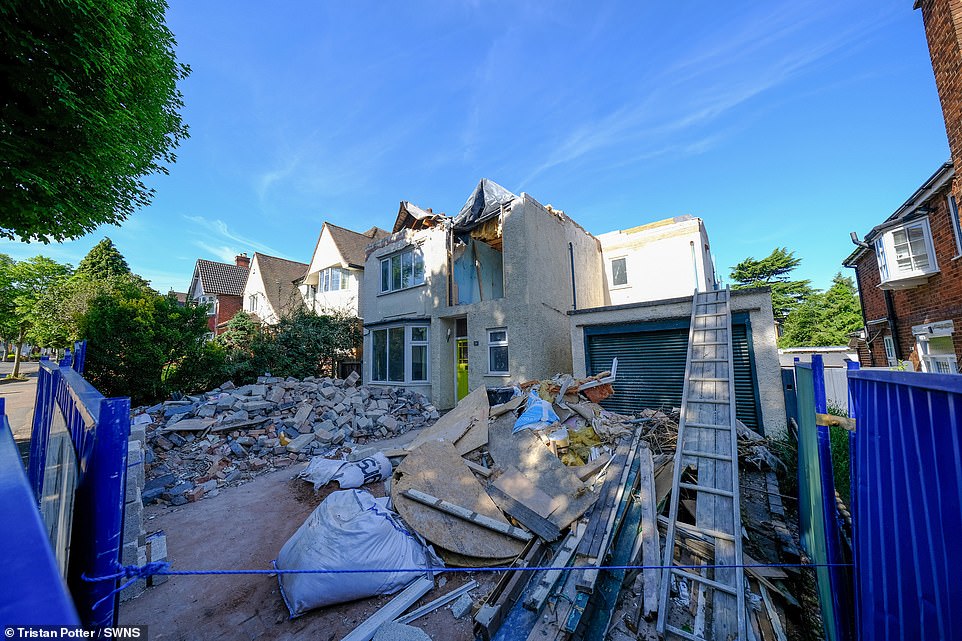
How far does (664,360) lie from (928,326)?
882 cm

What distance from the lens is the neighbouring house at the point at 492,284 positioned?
10.7 metres

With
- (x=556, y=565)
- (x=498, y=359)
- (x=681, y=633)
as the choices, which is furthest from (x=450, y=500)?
(x=498, y=359)

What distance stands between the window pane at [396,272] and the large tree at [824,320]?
34.2m

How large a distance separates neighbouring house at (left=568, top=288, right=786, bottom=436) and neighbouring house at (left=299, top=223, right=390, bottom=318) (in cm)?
1308

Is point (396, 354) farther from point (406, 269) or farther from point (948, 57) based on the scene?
point (948, 57)

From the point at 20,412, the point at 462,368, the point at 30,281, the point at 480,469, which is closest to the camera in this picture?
the point at 480,469

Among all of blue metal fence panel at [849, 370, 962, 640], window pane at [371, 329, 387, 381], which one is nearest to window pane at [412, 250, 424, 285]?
window pane at [371, 329, 387, 381]

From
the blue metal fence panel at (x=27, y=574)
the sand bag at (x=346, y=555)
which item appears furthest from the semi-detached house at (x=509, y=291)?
the blue metal fence panel at (x=27, y=574)

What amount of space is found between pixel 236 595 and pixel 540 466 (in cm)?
391

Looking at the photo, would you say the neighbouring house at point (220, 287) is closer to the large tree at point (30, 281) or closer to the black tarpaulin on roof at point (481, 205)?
the large tree at point (30, 281)

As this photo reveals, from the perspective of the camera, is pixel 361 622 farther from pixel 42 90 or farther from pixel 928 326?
pixel 928 326

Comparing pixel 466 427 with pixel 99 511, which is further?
pixel 466 427

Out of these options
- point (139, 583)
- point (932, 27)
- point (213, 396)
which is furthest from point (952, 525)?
point (213, 396)

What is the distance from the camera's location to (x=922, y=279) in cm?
1063
